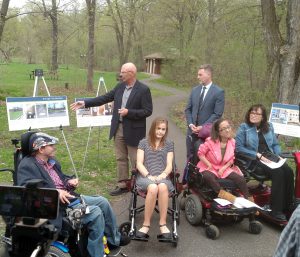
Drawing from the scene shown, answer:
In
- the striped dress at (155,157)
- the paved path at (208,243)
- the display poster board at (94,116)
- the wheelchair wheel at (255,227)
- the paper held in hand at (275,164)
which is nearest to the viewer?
the paved path at (208,243)

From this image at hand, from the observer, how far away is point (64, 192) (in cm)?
373

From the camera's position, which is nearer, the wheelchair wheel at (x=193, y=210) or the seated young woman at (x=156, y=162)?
the seated young woman at (x=156, y=162)

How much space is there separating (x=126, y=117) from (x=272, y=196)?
7.85ft

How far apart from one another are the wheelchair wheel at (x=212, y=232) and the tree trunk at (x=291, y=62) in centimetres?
587

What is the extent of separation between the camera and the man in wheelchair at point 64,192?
3.62 m

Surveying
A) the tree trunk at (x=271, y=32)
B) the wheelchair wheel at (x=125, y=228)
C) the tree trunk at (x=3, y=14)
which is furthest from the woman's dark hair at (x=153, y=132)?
the tree trunk at (x=3, y=14)

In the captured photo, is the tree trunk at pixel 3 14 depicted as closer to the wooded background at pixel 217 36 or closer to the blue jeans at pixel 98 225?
the wooded background at pixel 217 36

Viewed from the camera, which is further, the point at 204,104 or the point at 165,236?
the point at 204,104

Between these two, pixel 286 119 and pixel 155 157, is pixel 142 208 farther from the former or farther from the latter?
pixel 286 119

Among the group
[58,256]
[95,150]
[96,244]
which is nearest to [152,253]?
[96,244]

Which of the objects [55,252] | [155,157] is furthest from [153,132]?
[55,252]

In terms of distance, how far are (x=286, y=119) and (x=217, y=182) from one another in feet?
9.64

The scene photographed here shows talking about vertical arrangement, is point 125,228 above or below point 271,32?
below

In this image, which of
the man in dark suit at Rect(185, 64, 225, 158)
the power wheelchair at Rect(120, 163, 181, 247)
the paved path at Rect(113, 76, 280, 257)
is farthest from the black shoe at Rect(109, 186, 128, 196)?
the man in dark suit at Rect(185, 64, 225, 158)
